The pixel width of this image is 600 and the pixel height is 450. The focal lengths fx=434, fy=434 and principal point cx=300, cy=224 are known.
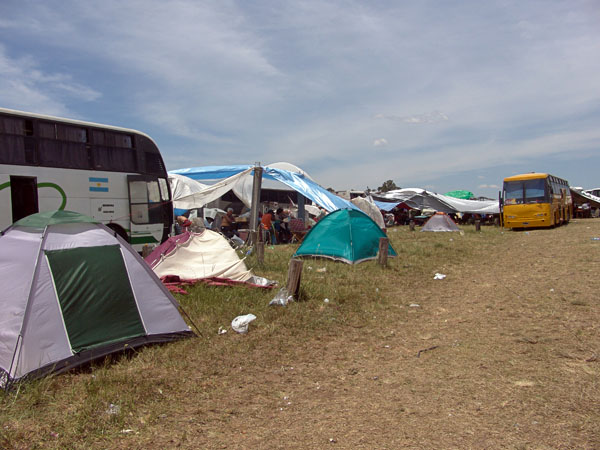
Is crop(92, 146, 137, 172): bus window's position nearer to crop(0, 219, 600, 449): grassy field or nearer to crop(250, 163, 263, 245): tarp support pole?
crop(250, 163, 263, 245): tarp support pole

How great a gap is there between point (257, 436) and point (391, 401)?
3.82 feet

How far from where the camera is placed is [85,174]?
34.0 ft

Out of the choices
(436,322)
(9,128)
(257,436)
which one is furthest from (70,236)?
(9,128)

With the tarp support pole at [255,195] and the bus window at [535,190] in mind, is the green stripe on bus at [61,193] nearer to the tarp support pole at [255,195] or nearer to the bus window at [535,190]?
the tarp support pole at [255,195]

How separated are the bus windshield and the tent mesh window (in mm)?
19945

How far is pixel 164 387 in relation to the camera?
389cm

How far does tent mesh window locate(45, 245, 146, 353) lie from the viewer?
437 centimetres

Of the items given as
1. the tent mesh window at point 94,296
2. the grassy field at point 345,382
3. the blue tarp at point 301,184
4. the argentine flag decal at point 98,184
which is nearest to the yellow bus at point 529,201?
the blue tarp at point 301,184

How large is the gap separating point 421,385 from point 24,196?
9221 millimetres

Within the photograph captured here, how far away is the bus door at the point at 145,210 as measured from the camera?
11383 millimetres

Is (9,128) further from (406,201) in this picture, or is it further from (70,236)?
(406,201)

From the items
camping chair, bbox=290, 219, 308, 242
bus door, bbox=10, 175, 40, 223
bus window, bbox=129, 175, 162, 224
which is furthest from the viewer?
camping chair, bbox=290, 219, 308, 242

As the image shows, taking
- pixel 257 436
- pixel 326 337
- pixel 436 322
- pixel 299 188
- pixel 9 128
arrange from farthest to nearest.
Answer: pixel 299 188
pixel 9 128
pixel 436 322
pixel 326 337
pixel 257 436

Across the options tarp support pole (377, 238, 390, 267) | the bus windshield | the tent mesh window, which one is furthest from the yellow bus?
the tent mesh window
